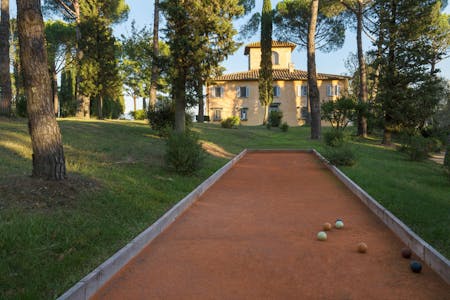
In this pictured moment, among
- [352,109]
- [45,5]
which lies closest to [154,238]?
[352,109]

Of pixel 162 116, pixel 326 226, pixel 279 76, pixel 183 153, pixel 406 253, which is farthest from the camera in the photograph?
pixel 279 76

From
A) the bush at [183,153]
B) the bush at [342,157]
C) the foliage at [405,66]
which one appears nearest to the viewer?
the bush at [183,153]

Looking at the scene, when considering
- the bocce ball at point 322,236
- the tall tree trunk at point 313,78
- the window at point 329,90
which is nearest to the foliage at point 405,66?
the tall tree trunk at point 313,78

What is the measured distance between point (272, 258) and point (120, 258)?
5.96ft

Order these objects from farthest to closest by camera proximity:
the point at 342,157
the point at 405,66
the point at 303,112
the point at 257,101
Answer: the point at 303,112, the point at 257,101, the point at 405,66, the point at 342,157

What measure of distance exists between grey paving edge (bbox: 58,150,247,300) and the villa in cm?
3817

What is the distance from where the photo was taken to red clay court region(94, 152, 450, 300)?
12.3ft

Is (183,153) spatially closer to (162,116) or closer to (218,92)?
(162,116)

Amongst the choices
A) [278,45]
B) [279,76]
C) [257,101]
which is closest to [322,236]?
[257,101]

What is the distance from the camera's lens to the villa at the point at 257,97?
45.2 metres

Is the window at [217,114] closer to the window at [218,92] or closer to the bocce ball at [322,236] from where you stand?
the window at [218,92]

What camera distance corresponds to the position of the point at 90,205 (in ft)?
20.1

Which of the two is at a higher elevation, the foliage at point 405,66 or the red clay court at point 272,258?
the foliage at point 405,66

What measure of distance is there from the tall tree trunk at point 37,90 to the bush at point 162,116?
398 inches
